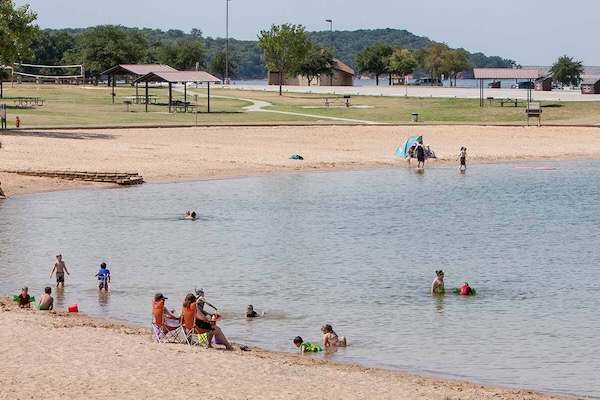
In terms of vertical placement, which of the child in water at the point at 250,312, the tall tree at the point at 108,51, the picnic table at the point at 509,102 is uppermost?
the tall tree at the point at 108,51

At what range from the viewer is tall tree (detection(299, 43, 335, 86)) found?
447 ft

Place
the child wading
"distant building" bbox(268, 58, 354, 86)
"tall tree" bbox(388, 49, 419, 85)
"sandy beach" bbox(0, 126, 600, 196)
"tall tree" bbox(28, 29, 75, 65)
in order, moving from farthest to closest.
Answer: "tall tree" bbox(28, 29, 75, 65) < "tall tree" bbox(388, 49, 419, 85) < "distant building" bbox(268, 58, 354, 86) < the child wading < "sandy beach" bbox(0, 126, 600, 196)

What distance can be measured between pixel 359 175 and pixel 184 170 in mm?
8452

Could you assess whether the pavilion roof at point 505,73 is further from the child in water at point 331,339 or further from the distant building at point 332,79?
the child in water at point 331,339

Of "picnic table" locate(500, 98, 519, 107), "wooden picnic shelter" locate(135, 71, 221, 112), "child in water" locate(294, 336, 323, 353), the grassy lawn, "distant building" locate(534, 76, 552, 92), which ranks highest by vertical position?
"distant building" locate(534, 76, 552, 92)

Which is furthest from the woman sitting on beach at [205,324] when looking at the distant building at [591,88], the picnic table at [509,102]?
the distant building at [591,88]

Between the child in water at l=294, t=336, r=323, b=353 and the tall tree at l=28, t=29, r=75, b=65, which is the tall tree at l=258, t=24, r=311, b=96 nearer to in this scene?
the tall tree at l=28, t=29, r=75, b=65

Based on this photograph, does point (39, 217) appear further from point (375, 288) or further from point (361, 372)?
point (361, 372)

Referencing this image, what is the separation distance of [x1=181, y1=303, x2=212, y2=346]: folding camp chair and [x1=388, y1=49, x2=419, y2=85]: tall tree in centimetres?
13962

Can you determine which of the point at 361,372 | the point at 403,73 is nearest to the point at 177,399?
the point at 361,372

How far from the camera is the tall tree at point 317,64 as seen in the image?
447 feet

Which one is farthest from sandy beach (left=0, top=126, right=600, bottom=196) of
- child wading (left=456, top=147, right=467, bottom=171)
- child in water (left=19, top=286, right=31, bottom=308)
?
child in water (left=19, top=286, right=31, bottom=308)

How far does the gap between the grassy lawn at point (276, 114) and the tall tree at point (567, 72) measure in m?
55.4

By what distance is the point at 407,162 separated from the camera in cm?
5819
